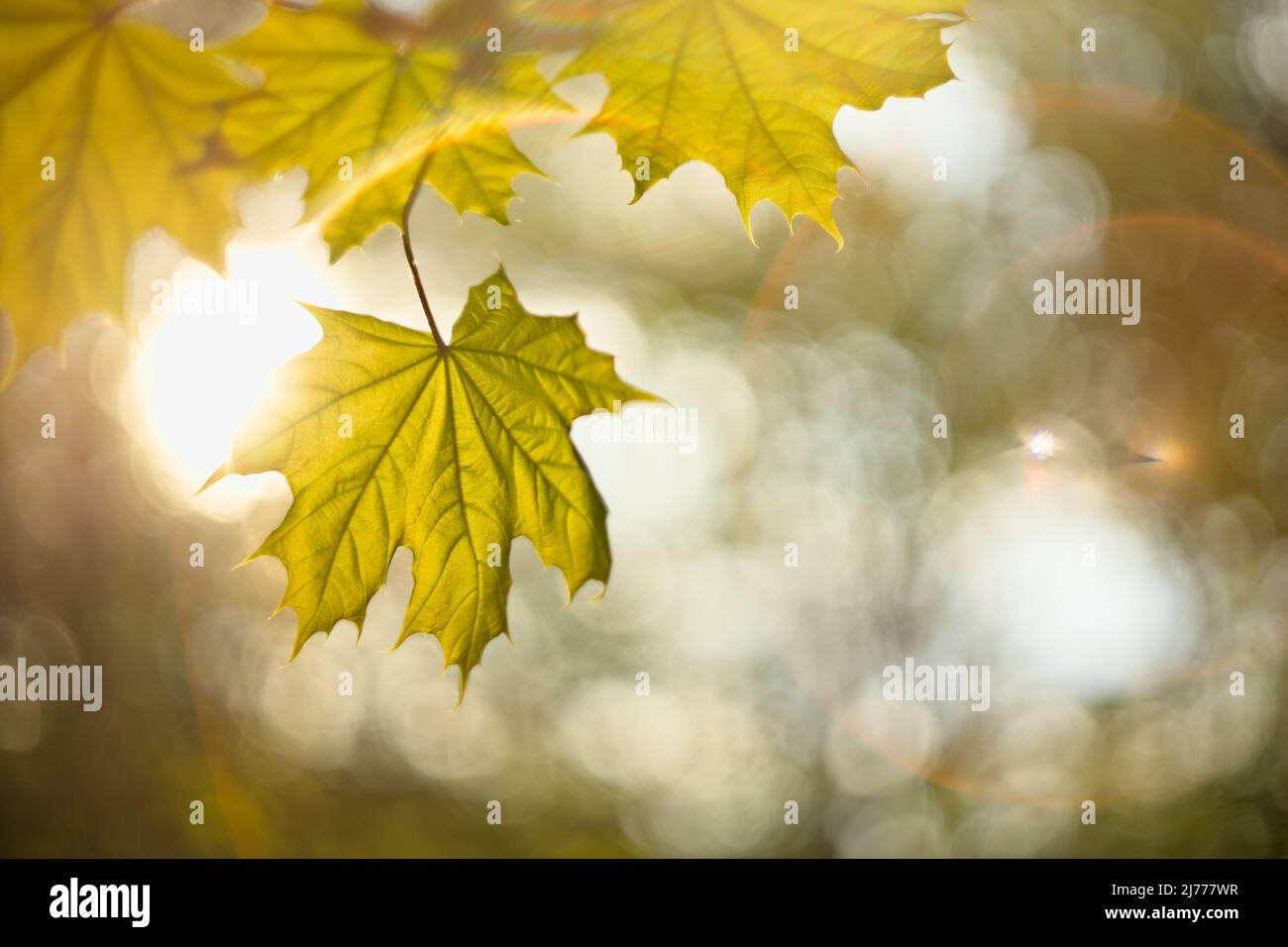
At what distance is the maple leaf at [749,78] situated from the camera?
855 mm

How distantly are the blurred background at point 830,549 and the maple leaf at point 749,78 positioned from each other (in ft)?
22.3

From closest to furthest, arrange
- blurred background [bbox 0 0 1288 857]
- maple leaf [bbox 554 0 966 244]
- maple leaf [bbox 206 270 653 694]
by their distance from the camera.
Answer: maple leaf [bbox 554 0 966 244]
maple leaf [bbox 206 270 653 694]
blurred background [bbox 0 0 1288 857]

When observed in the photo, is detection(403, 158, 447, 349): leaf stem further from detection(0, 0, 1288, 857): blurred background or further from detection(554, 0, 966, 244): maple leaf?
detection(0, 0, 1288, 857): blurred background

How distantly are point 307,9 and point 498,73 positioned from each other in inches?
8.1

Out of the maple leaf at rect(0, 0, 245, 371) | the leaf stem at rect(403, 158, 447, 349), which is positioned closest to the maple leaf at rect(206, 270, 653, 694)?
the leaf stem at rect(403, 158, 447, 349)

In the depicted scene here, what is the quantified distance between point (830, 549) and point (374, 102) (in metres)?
8.83

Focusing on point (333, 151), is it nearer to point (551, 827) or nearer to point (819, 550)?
point (819, 550)

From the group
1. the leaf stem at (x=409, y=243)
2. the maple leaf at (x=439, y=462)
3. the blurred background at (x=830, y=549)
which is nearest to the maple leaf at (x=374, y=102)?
the leaf stem at (x=409, y=243)

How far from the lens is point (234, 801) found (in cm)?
1040

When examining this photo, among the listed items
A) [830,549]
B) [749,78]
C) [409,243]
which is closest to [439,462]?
[409,243]

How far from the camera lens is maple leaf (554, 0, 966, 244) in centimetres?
86

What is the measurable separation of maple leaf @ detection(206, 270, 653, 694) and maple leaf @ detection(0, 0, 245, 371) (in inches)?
8.0

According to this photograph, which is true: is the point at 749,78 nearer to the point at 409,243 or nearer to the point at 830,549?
the point at 409,243

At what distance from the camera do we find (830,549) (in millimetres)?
9406
